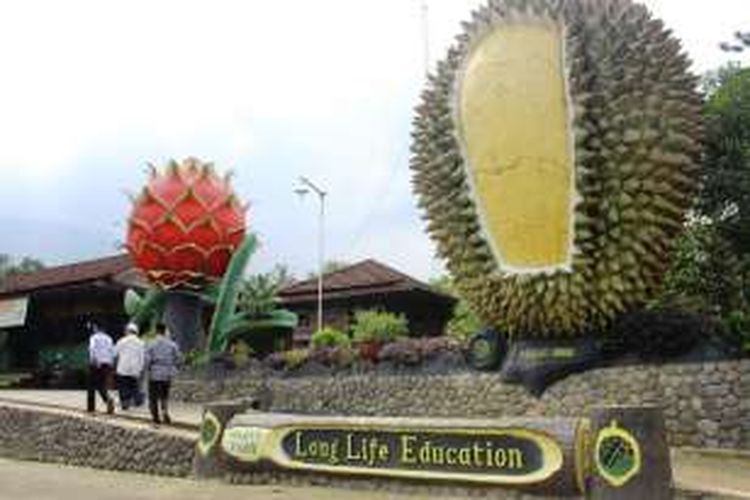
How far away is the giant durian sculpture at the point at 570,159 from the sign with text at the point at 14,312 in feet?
78.8

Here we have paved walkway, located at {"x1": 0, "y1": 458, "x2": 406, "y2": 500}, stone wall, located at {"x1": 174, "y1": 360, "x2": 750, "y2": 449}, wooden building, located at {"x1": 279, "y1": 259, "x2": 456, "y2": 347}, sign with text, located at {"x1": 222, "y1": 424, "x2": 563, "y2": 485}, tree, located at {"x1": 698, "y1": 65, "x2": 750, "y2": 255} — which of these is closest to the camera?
sign with text, located at {"x1": 222, "y1": 424, "x2": 563, "y2": 485}

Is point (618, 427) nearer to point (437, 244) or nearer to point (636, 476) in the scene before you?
point (636, 476)

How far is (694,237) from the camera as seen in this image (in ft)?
75.3

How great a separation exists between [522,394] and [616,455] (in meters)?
7.57

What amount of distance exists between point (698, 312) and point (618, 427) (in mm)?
7606

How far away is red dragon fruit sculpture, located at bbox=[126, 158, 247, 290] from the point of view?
29266 millimetres

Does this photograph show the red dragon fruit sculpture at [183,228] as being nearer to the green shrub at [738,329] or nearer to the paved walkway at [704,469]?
the paved walkway at [704,469]

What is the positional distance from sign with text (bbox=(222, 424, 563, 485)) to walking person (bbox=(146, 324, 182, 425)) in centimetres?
321

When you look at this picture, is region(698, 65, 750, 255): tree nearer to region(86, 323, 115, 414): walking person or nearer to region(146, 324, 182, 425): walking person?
region(146, 324, 182, 425): walking person

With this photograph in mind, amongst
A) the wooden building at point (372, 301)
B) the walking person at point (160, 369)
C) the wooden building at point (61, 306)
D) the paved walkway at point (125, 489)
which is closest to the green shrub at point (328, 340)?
the walking person at point (160, 369)

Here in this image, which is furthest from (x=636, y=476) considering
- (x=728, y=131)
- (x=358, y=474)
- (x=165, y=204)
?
(x=165, y=204)

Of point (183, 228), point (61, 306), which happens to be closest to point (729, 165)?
point (183, 228)

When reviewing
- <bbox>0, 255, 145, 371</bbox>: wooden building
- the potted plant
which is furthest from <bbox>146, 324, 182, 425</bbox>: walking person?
<bbox>0, 255, 145, 371</bbox>: wooden building

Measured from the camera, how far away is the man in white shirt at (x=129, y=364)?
2180cm
